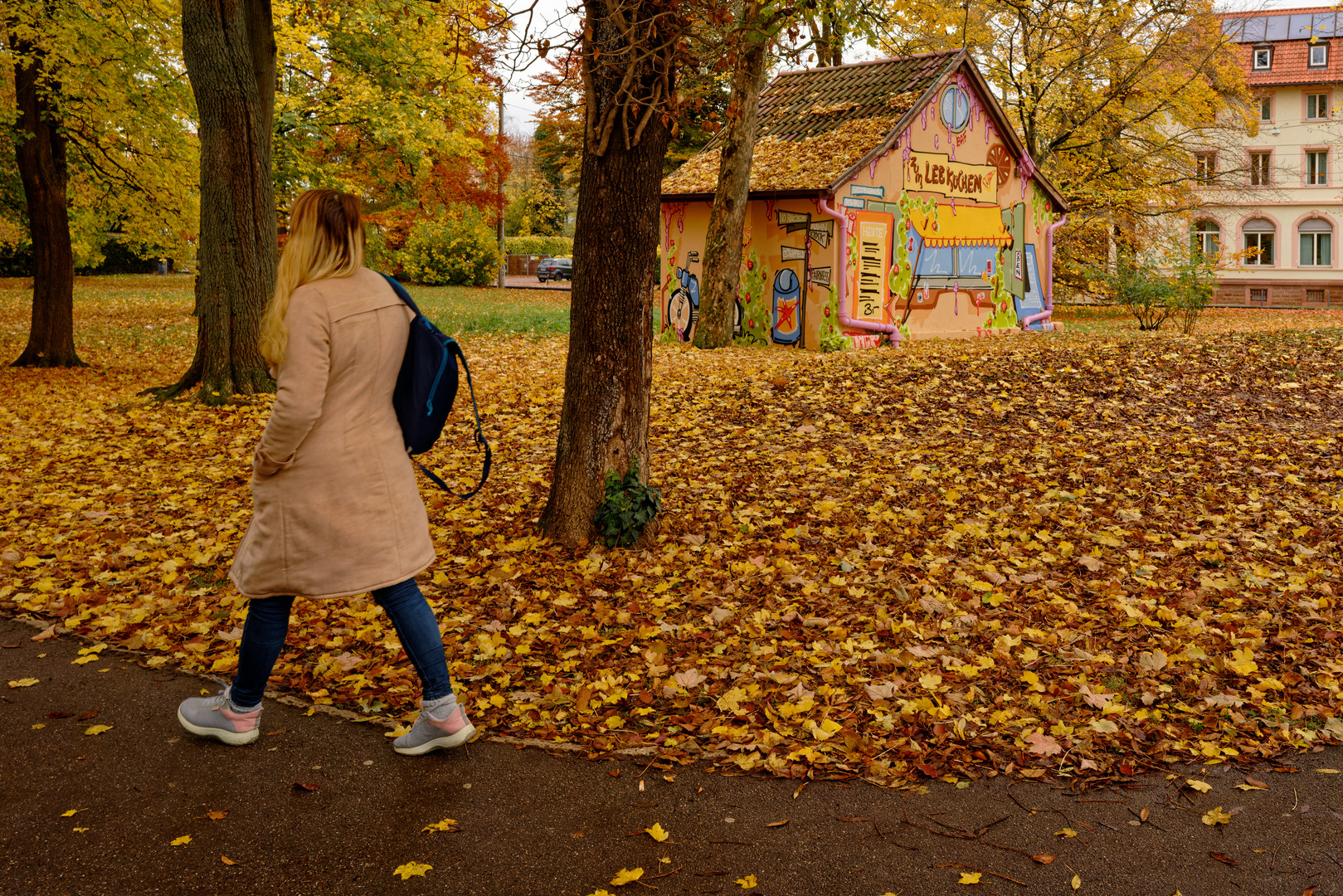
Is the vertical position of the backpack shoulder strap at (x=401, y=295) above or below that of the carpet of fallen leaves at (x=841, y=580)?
above

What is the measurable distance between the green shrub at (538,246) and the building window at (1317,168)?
33101 millimetres

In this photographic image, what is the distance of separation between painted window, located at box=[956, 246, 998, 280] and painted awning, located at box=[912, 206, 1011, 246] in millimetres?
100

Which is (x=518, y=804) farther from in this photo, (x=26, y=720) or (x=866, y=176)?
(x=866, y=176)

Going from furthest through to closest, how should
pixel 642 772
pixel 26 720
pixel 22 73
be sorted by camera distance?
pixel 22 73, pixel 26 720, pixel 642 772

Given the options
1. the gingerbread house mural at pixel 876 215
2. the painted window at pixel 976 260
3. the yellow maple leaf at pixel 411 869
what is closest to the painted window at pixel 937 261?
the gingerbread house mural at pixel 876 215

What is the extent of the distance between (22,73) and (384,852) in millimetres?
15685

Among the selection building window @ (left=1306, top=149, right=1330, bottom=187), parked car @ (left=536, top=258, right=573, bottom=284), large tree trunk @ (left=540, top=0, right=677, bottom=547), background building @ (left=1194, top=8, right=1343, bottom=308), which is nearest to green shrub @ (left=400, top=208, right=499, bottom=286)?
parked car @ (left=536, top=258, right=573, bottom=284)

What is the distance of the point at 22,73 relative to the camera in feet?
48.5

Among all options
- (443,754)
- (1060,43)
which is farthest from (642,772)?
(1060,43)

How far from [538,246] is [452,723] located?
51403 mm

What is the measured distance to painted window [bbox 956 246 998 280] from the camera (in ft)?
66.2

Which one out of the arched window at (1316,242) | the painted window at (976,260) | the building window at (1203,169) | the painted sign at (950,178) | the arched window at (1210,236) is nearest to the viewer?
the painted sign at (950,178)

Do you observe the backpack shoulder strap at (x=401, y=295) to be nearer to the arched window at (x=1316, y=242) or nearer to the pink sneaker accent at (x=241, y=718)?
the pink sneaker accent at (x=241, y=718)

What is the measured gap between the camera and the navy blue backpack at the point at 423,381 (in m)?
3.74
